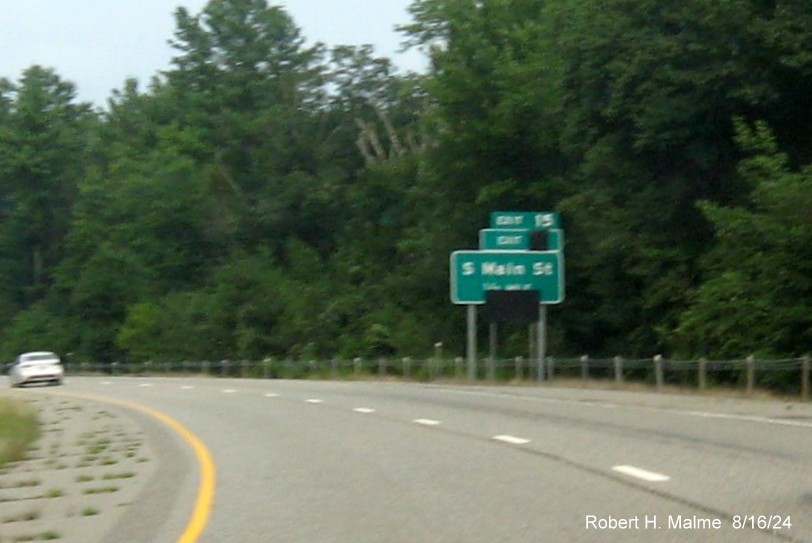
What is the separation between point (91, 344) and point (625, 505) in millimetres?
83816

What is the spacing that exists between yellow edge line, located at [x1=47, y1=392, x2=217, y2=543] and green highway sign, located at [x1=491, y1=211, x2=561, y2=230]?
15020 mm

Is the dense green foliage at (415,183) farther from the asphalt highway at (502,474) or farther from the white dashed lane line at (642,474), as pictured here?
the white dashed lane line at (642,474)

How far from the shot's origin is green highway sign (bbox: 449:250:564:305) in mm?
41312

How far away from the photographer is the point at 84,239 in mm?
101875

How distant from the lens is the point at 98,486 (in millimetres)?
17047

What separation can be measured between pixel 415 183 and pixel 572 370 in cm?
3252

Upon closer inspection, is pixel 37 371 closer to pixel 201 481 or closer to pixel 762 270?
pixel 762 270

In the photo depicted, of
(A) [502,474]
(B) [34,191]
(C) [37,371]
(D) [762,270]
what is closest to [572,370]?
(D) [762,270]

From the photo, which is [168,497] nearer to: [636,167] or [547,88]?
[636,167]

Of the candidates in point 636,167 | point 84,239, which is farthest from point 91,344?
point 636,167

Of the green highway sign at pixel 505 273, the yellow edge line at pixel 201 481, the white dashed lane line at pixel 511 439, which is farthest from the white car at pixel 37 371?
the white dashed lane line at pixel 511 439

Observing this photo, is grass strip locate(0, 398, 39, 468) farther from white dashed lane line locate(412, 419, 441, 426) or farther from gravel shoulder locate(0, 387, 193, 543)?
white dashed lane line locate(412, 419, 441, 426)

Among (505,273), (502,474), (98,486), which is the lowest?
(98,486)

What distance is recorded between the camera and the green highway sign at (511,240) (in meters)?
42.6
